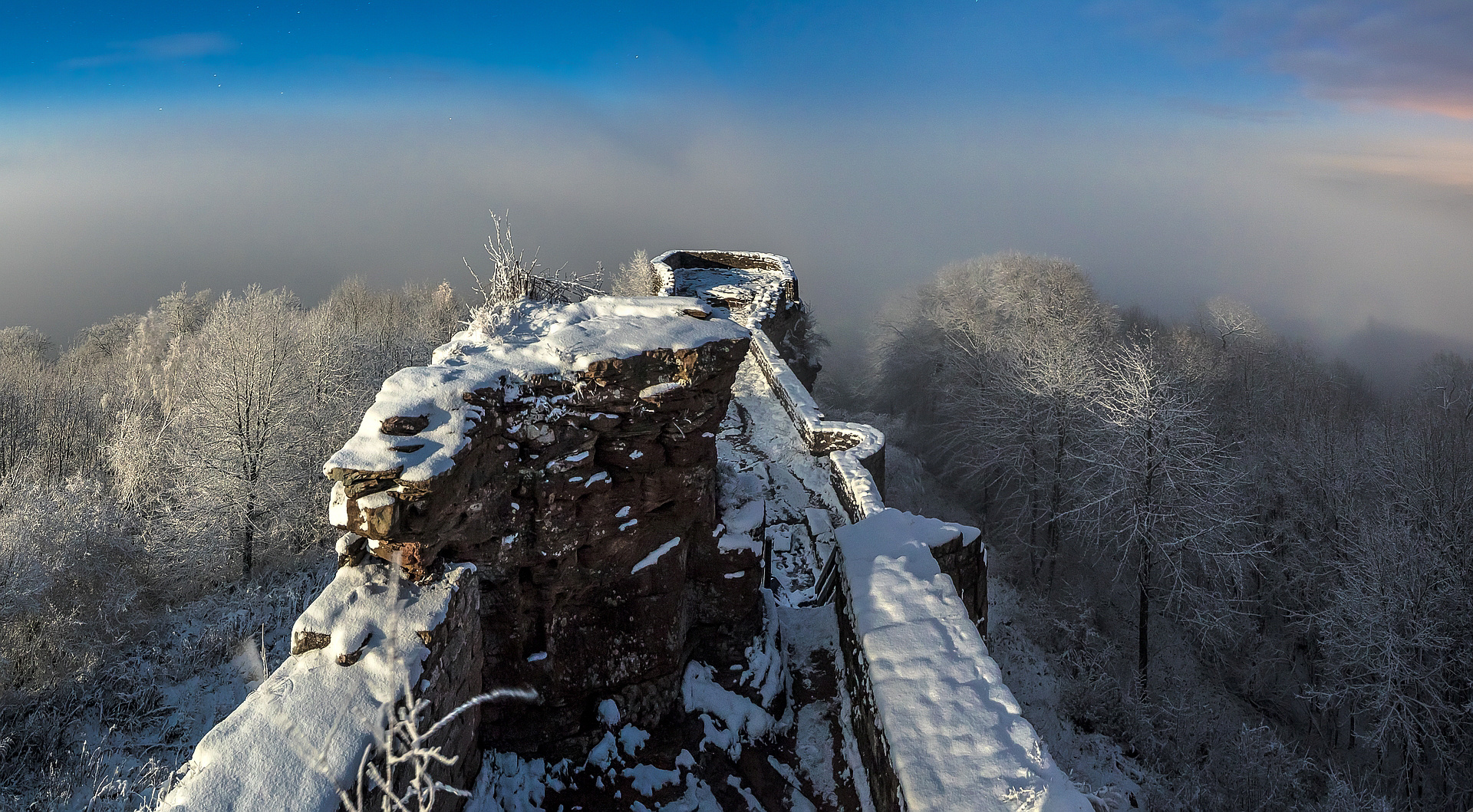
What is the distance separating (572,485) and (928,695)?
271 cm

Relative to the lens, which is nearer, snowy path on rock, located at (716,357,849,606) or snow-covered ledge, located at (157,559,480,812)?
snow-covered ledge, located at (157,559,480,812)

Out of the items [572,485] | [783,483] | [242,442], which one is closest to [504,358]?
[572,485]

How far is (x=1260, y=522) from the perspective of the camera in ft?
55.1

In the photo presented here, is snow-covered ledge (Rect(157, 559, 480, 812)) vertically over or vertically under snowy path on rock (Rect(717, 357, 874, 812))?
over

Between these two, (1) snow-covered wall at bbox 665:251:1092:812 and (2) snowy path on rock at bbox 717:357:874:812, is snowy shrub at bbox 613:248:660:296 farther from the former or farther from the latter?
(1) snow-covered wall at bbox 665:251:1092:812

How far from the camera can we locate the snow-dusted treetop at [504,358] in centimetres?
403

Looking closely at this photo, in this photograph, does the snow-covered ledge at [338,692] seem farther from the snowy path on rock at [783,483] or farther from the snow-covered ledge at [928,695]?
the snowy path on rock at [783,483]

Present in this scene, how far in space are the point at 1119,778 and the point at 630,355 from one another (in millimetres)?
9476

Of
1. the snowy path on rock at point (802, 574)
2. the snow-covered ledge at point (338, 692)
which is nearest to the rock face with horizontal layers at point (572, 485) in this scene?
the snow-covered ledge at point (338, 692)

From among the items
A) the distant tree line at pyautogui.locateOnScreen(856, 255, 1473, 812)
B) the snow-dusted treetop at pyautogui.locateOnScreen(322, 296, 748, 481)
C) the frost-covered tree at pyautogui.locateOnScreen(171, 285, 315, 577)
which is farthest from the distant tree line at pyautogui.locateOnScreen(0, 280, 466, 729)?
the distant tree line at pyautogui.locateOnScreen(856, 255, 1473, 812)

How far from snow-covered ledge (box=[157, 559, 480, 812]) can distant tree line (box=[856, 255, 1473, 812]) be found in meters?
10.3

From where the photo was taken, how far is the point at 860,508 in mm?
9711

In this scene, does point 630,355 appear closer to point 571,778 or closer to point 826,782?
point 571,778

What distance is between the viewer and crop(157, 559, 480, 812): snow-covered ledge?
300 cm
